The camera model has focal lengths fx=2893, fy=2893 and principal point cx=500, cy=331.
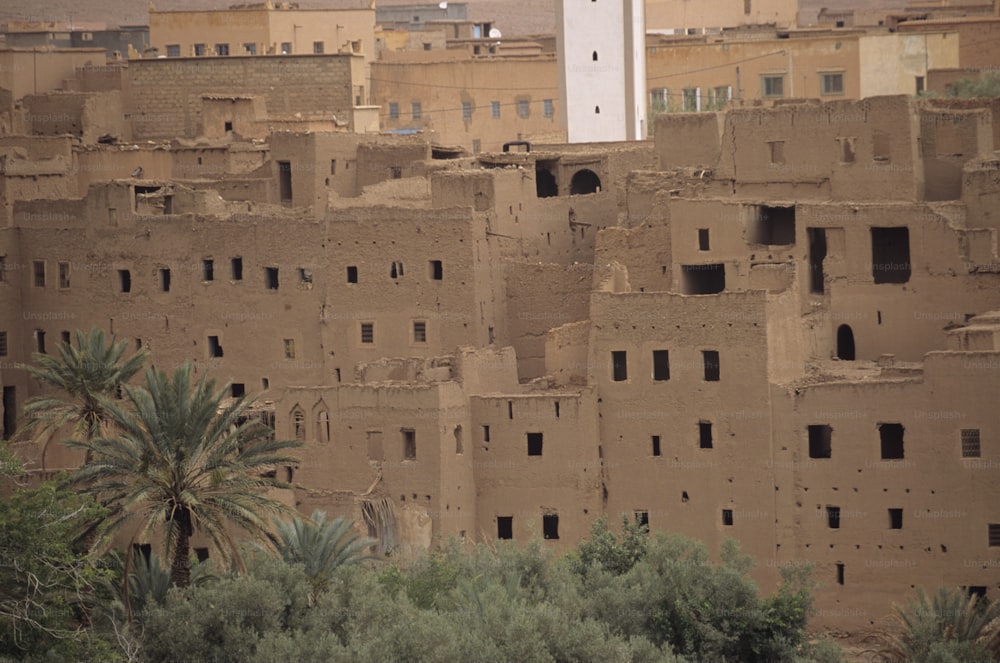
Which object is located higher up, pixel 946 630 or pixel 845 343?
pixel 845 343

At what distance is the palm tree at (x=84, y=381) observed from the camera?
54.5 m

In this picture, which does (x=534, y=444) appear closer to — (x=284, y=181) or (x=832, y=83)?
(x=284, y=181)

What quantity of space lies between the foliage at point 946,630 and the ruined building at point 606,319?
1012mm

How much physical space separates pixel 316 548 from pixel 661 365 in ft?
28.0

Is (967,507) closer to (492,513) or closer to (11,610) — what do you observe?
(492,513)

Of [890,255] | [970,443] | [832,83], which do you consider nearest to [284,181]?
[890,255]

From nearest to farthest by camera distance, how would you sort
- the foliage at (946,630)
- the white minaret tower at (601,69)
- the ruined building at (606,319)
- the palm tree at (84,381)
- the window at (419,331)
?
the foliage at (946,630) < the ruined building at (606,319) < the palm tree at (84,381) < the window at (419,331) < the white minaret tower at (601,69)

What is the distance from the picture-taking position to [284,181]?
6397 centimetres

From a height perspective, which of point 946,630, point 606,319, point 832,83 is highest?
point 832,83

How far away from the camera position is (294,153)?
63.6 metres

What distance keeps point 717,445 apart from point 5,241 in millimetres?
17591

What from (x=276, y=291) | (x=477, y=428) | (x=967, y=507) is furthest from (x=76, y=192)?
(x=967, y=507)

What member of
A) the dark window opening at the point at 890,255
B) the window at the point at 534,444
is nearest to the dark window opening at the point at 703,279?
the dark window opening at the point at 890,255

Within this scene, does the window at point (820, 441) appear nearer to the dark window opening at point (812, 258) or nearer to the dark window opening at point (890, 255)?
the dark window opening at point (890, 255)
